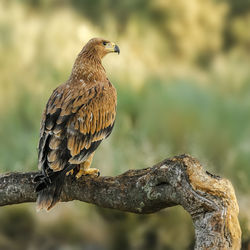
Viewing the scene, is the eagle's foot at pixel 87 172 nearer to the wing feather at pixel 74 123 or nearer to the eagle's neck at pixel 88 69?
the wing feather at pixel 74 123

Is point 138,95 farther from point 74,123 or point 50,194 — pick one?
point 50,194

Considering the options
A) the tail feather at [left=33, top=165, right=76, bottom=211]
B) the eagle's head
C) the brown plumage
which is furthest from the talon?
the eagle's head

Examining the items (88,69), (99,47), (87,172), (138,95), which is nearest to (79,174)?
(87,172)

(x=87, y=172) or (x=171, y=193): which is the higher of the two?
(x=87, y=172)

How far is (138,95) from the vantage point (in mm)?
10031

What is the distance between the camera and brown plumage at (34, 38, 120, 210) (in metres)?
3.89

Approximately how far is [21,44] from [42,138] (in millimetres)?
6938

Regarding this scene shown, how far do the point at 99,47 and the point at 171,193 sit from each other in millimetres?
1626

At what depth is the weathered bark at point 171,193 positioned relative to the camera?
11.1 ft

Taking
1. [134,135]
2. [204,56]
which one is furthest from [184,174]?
[204,56]

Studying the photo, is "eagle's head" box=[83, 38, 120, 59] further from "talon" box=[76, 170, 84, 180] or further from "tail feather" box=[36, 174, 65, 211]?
"tail feather" box=[36, 174, 65, 211]

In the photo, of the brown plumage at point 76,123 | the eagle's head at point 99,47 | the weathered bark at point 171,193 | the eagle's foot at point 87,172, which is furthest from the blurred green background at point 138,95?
the weathered bark at point 171,193

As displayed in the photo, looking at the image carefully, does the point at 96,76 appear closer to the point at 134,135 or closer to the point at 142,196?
the point at 142,196

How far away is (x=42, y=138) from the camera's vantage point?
411 cm
